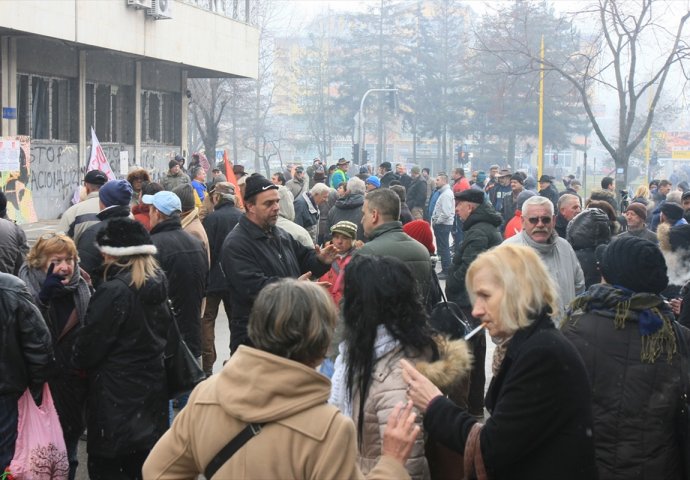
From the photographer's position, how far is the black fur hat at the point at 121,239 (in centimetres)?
561

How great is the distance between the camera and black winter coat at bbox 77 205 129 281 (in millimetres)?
7477

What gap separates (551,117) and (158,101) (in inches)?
1546

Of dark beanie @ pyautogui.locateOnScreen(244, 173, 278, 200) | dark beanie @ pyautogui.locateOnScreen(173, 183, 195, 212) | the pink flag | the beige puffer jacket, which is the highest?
the pink flag

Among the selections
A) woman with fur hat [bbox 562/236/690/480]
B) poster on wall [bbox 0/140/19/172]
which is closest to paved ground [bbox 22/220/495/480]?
poster on wall [bbox 0/140/19/172]

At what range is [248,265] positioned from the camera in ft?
21.6

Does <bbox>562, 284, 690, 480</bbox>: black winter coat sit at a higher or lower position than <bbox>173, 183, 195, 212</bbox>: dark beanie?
lower

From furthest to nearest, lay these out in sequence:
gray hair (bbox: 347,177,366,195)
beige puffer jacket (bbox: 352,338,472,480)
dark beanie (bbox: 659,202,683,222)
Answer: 1. gray hair (bbox: 347,177,366,195)
2. dark beanie (bbox: 659,202,683,222)
3. beige puffer jacket (bbox: 352,338,472,480)

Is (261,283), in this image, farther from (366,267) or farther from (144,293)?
(366,267)

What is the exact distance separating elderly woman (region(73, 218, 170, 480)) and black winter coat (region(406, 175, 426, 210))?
→ 16750mm

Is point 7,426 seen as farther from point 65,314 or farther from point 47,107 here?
point 47,107

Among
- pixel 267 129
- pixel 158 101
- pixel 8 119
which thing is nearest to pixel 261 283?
pixel 8 119

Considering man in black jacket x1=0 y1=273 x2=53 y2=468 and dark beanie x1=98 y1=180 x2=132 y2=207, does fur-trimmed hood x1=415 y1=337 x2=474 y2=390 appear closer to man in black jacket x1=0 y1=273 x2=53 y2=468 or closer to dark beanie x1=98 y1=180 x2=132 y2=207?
man in black jacket x1=0 y1=273 x2=53 y2=468

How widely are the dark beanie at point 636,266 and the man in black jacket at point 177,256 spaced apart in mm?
4254

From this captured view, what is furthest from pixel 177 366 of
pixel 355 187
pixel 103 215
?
pixel 355 187
